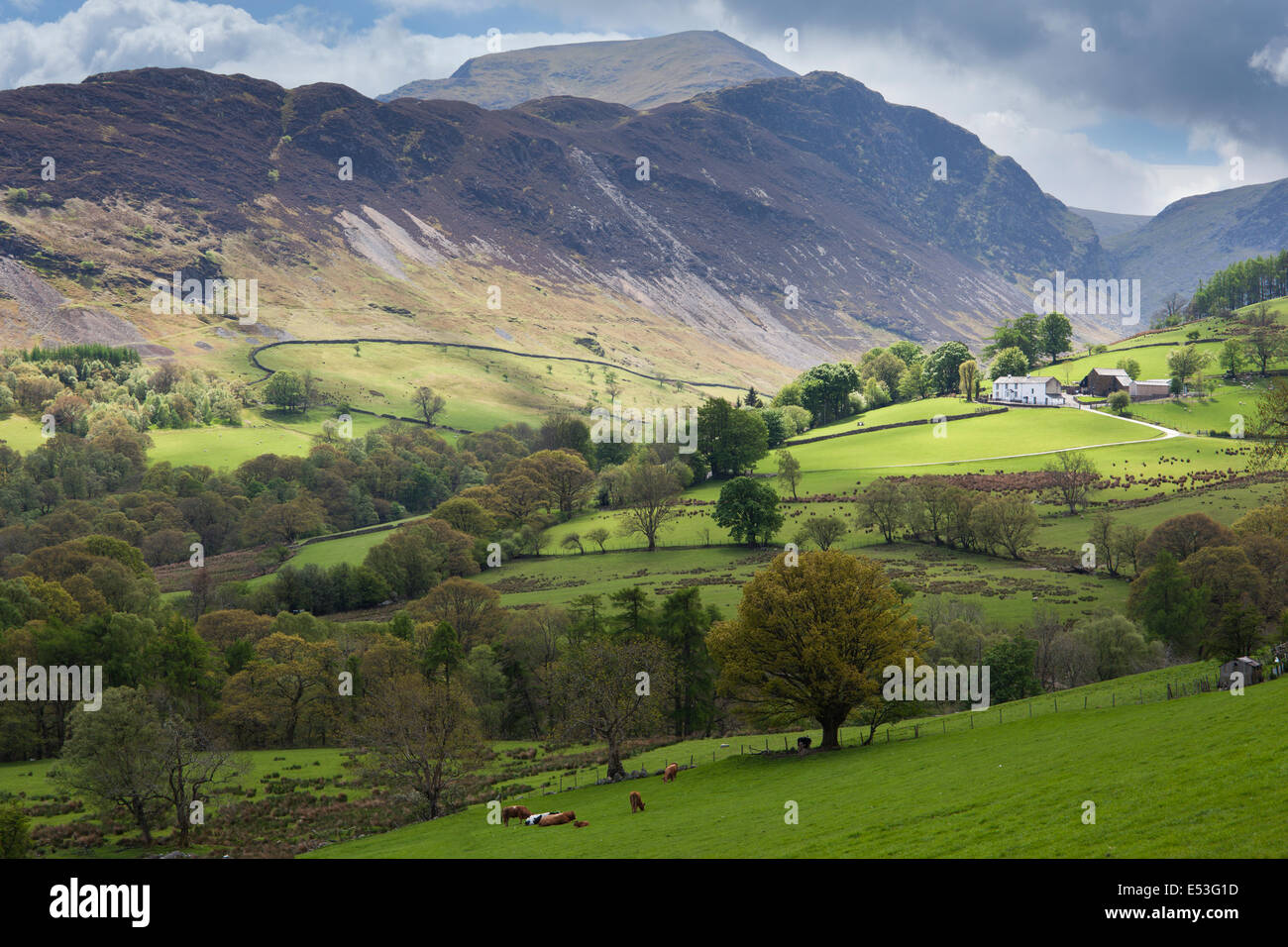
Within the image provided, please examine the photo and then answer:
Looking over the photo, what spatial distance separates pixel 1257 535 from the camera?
264ft

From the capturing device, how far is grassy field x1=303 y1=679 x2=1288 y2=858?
2073 centimetres

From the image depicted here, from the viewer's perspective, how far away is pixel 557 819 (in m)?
39.6

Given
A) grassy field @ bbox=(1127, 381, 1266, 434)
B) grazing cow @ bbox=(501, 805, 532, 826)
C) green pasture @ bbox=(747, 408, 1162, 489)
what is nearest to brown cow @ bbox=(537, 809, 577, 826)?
grazing cow @ bbox=(501, 805, 532, 826)

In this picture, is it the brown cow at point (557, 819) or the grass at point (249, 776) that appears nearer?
the brown cow at point (557, 819)

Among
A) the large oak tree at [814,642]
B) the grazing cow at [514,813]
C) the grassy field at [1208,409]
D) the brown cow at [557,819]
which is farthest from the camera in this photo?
the grassy field at [1208,409]

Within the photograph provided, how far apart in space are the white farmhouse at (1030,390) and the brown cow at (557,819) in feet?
579

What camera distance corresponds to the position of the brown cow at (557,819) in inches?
1556

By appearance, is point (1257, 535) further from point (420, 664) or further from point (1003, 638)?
point (420, 664)

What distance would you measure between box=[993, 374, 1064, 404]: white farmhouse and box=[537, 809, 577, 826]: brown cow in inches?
6948

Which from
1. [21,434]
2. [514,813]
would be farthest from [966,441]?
[21,434]

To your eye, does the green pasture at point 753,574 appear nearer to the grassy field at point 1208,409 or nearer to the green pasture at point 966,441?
the green pasture at point 966,441

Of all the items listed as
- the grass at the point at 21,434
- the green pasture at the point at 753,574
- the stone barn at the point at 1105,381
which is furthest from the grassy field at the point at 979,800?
the grass at the point at 21,434

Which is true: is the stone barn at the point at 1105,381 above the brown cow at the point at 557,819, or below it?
above

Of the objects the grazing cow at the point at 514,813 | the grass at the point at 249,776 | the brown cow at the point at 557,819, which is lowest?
the grass at the point at 249,776
